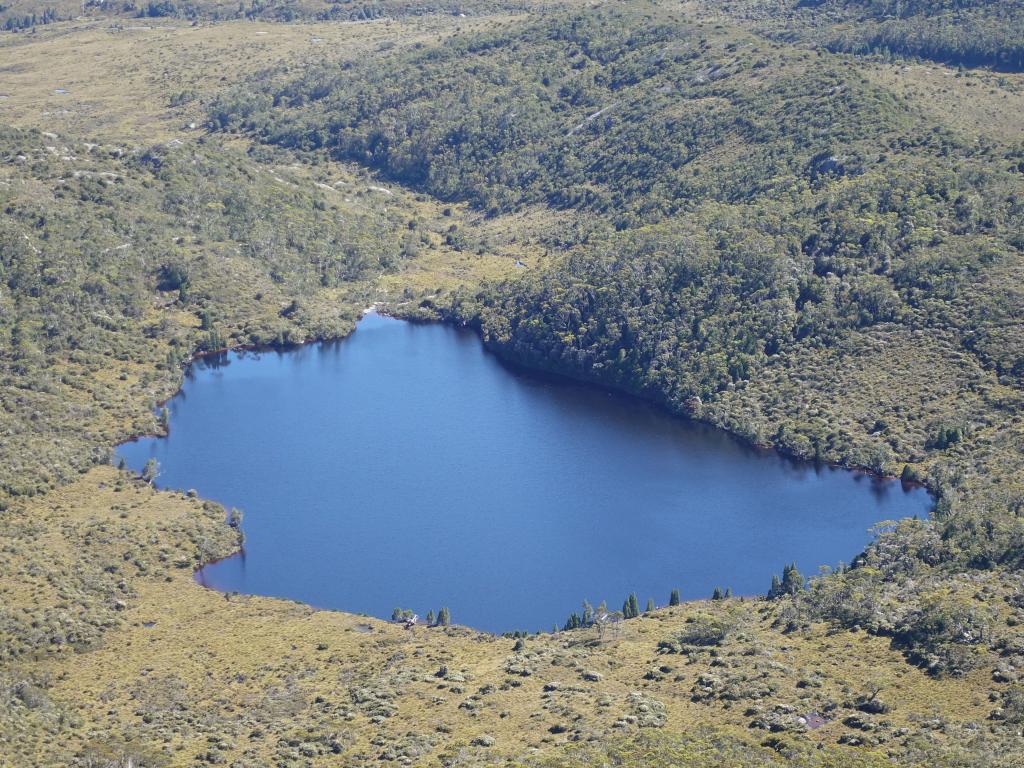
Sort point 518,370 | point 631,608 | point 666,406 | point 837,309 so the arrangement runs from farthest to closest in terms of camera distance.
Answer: point 518,370, point 837,309, point 666,406, point 631,608

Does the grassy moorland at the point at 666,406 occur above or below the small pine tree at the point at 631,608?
above

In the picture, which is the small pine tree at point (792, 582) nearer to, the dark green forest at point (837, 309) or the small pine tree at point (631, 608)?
the dark green forest at point (837, 309)

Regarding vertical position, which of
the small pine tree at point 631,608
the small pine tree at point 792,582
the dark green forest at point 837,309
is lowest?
the small pine tree at point 631,608

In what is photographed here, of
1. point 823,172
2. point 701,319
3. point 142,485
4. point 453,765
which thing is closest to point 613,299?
point 701,319

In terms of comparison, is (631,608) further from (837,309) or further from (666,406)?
(837,309)

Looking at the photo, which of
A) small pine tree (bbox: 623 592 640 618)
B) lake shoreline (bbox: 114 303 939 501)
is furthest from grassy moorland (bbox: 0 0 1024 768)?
small pine tree (bbox: 623 592 640 618)

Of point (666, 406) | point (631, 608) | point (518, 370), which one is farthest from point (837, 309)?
point (631, 608)

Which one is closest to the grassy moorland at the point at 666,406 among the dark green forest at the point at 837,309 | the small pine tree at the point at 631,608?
the dark green forest at the point at 837,309

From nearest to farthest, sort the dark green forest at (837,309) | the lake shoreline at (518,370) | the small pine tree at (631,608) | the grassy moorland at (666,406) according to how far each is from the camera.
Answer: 1. the grassy moorland at (666,406)
2. the small pine tree at (631,608)
3. the lake shoreline at (518,370)
4. the dark green forest at (837,309)

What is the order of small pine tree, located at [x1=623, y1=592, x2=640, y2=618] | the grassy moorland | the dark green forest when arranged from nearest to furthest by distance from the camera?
the grassy moorland → small pine tree, located at [x1=623, y1=592, x2=640, y2=618] → the dark green forest

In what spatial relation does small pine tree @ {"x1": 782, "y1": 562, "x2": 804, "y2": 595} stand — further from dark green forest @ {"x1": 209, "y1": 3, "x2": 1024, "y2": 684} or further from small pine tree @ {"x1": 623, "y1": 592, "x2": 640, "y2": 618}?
small pine tree @ {"x1": 623, "y1": 592, "x2": 640, "y2": 618}

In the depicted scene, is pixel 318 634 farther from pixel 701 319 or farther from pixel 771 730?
pixel 701 319
